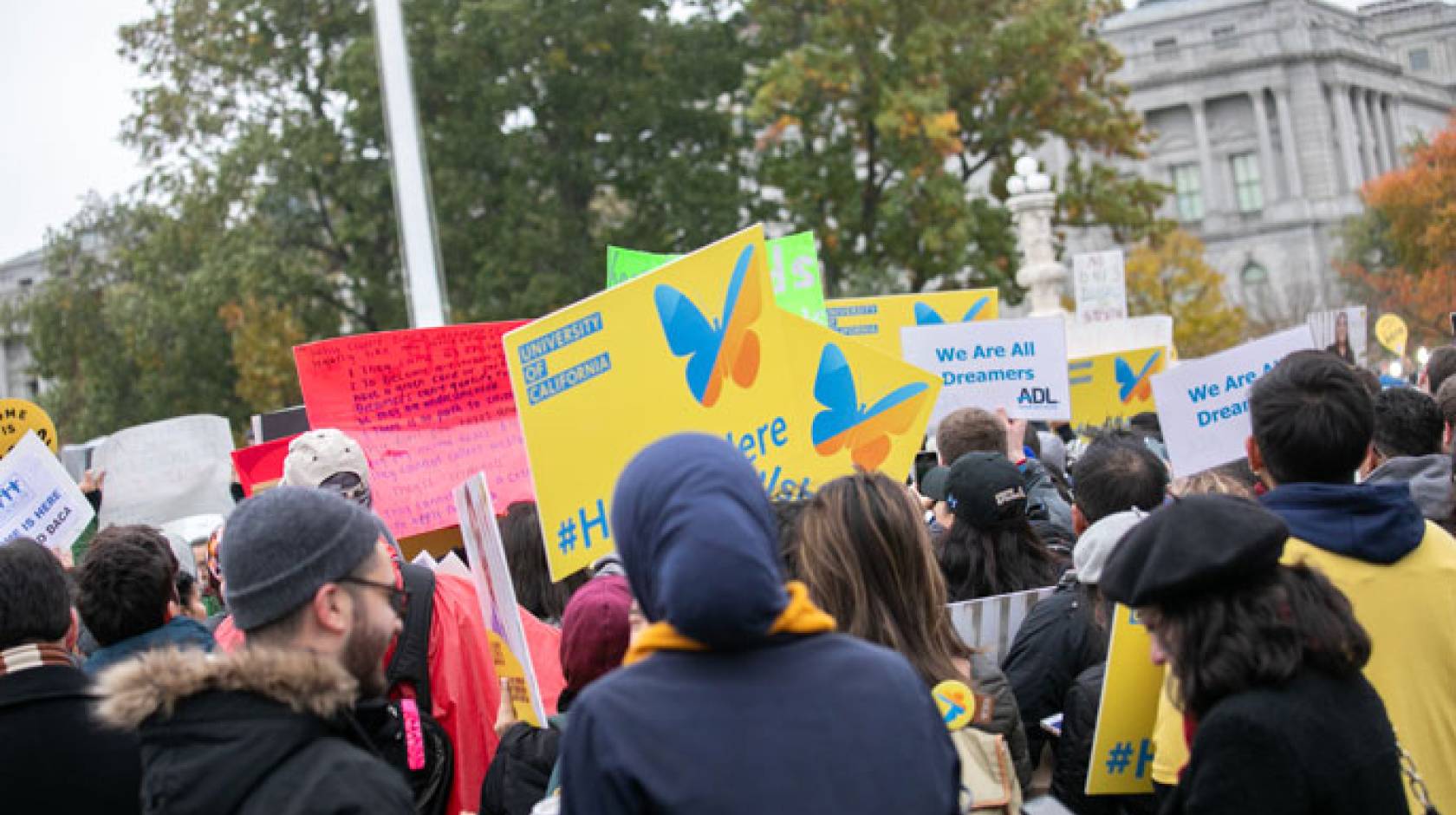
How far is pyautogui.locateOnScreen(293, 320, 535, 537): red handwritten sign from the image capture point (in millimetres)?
6270

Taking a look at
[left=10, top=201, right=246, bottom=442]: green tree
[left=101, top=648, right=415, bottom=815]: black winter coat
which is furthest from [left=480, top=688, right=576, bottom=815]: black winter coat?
[left=10, top=201, right=246, bottom=442]: green tree

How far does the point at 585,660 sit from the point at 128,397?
93.1 feet

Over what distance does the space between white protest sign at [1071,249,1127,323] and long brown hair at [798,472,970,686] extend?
50.7ft

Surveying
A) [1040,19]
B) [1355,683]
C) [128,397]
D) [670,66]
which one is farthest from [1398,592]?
[128,397]

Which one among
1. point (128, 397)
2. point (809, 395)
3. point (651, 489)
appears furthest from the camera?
point (128, 397)

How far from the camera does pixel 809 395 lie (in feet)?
17.2

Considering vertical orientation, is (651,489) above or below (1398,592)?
above

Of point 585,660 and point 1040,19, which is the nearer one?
point 585,660

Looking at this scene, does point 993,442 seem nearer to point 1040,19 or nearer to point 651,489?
point 651,489

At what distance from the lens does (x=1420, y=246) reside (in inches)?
2007

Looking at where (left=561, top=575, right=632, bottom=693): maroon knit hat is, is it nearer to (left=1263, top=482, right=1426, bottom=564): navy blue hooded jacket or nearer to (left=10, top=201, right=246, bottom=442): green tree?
(left=1263, top=482, right=1426, bottom=564): navy blue hooded jacket

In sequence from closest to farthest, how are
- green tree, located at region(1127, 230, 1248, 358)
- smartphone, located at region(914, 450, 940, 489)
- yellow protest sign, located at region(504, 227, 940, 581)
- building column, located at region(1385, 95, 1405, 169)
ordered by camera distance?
yellow protest sign, located at region(504, 227, 940, 581) → smartphone, located at region(914, 450, 940, 489) → green tree, located at region(1127, 230, 1248, 358) → building column, located at region(1385, 95, 1405, 169)

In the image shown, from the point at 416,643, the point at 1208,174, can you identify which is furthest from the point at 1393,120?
the point at 416,643

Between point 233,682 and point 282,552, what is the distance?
0.26 meters
